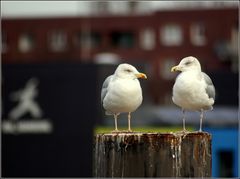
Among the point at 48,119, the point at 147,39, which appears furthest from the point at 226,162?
the point at 147,39

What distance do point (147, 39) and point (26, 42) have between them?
9.17 metres

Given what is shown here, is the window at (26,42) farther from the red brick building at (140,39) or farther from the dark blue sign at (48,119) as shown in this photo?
the dark blue sign at (48,119)

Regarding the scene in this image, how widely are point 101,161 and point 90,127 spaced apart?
25.3 meters

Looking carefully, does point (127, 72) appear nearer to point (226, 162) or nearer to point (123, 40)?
A: point (226, 162)

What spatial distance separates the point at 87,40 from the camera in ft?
235

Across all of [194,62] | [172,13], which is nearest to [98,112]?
[194,62]

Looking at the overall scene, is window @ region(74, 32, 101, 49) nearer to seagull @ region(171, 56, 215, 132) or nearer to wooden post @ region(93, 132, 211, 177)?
seagull @ region(171, 56, 215, 132)

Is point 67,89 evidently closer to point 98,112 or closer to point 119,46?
point 98,112

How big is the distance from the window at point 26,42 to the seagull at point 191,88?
2408 inches

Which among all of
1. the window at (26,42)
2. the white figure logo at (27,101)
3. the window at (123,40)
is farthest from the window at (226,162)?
the window at (26,42)

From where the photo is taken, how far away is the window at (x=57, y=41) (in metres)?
72.4

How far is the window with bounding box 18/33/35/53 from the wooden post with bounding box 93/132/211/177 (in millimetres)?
62140

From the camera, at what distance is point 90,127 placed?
36469 mm

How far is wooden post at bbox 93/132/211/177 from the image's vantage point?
10.9 m
